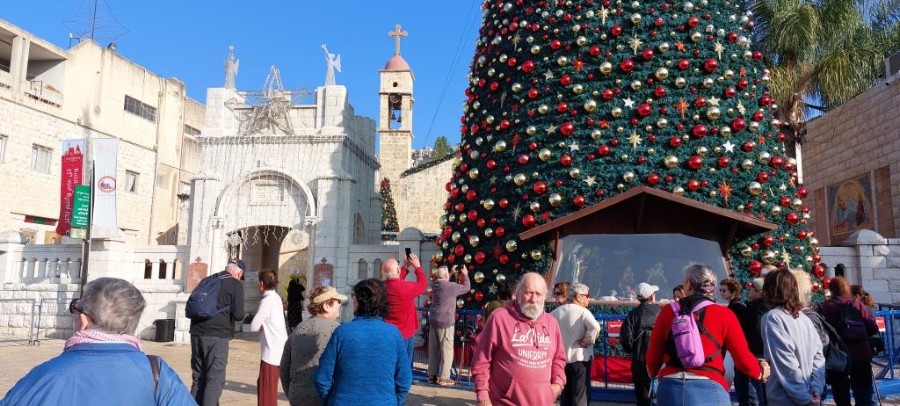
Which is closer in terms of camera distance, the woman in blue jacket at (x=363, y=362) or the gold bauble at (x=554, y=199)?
the woman in blue jacket at (x=363, y=362)

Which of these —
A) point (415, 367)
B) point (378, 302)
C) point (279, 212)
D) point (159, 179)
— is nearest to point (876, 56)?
point (415, 367)

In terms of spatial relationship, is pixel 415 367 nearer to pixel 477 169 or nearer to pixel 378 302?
pixel 477 169

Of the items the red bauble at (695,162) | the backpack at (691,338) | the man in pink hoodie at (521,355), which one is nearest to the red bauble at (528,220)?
the red bauble at (695,162)

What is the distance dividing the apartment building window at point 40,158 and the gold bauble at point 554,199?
74.9ft

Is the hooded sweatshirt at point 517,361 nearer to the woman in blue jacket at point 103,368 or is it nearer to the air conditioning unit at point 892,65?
the woman in blue jacket at point 103,368

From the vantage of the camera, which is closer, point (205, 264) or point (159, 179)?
point (205, 264)

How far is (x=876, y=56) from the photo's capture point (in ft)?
51.3

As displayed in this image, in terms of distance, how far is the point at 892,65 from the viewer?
48.6 ft

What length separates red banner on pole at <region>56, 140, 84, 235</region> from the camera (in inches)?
618

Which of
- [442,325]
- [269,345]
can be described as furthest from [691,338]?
[442,325]

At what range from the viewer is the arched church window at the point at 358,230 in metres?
15.8

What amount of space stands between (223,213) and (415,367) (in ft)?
25.7

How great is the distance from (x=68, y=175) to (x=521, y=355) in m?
16.0

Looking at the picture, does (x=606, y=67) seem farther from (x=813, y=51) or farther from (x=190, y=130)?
(x=190, y=130)
